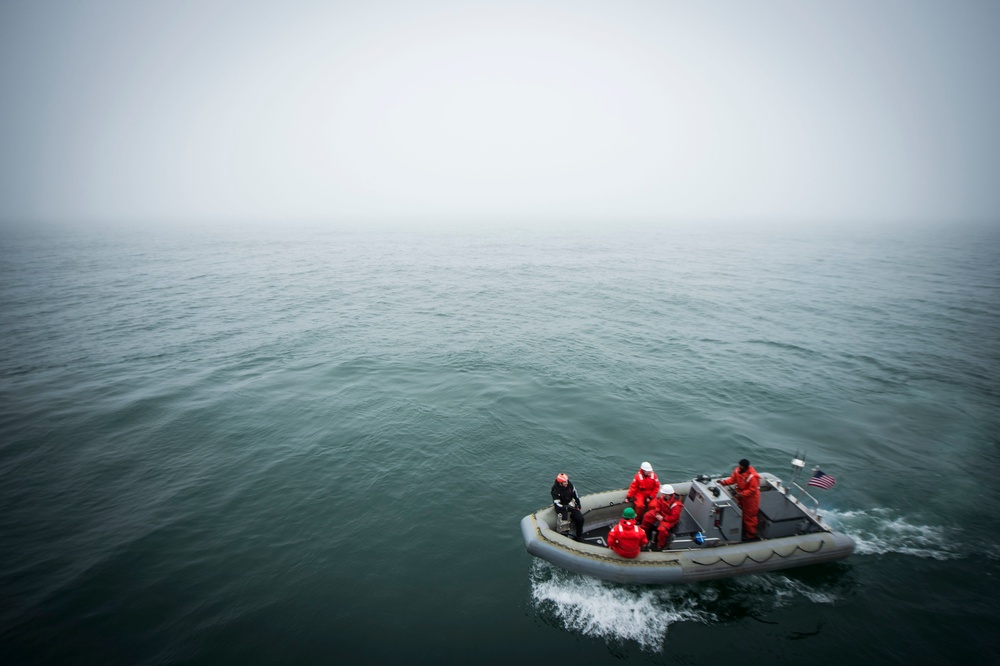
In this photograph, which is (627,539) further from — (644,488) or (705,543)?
(705,543)

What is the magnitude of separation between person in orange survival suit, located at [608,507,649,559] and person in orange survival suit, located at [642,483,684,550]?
1.82ft

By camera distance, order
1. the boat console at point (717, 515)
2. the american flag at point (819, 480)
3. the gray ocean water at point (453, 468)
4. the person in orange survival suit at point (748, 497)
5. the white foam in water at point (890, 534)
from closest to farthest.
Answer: the gray ocean water at point (453, 468), the person in orange survival suit at point (748, 497), the boat console at point (717, 515), the american flag at point (819, 480), the white foam in water at point (890, 534)

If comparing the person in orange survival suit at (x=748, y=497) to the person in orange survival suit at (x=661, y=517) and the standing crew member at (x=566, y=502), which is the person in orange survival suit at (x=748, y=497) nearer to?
the person in orange survival suit at (x=661, y=517)

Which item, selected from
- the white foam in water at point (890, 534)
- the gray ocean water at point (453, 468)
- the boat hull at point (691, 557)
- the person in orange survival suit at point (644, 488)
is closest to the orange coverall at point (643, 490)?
the person in orange survival suit at point (644, 488)

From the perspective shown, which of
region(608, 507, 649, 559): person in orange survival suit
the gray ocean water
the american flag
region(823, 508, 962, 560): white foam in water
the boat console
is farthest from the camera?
region(823, 508, 962, 560): white foam in water

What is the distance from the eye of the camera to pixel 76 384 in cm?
2394

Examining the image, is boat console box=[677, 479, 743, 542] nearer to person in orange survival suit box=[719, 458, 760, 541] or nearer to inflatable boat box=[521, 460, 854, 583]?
inflatable boat box=[521, 460, 854, 583]

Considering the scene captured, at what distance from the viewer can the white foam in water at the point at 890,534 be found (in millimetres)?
12914

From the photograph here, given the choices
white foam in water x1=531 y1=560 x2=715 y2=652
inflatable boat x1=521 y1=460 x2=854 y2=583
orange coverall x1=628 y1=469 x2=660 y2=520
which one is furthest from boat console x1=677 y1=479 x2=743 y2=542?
white foam in water x1=531 y1=560 x2=715 y2=652

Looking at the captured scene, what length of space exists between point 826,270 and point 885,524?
61.1 meters

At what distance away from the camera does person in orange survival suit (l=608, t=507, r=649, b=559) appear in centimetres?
1116

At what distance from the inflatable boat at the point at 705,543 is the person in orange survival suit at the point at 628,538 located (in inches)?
10.1

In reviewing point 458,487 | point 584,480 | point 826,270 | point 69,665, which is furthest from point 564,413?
point 826,270

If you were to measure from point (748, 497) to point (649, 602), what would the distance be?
3.88 m
